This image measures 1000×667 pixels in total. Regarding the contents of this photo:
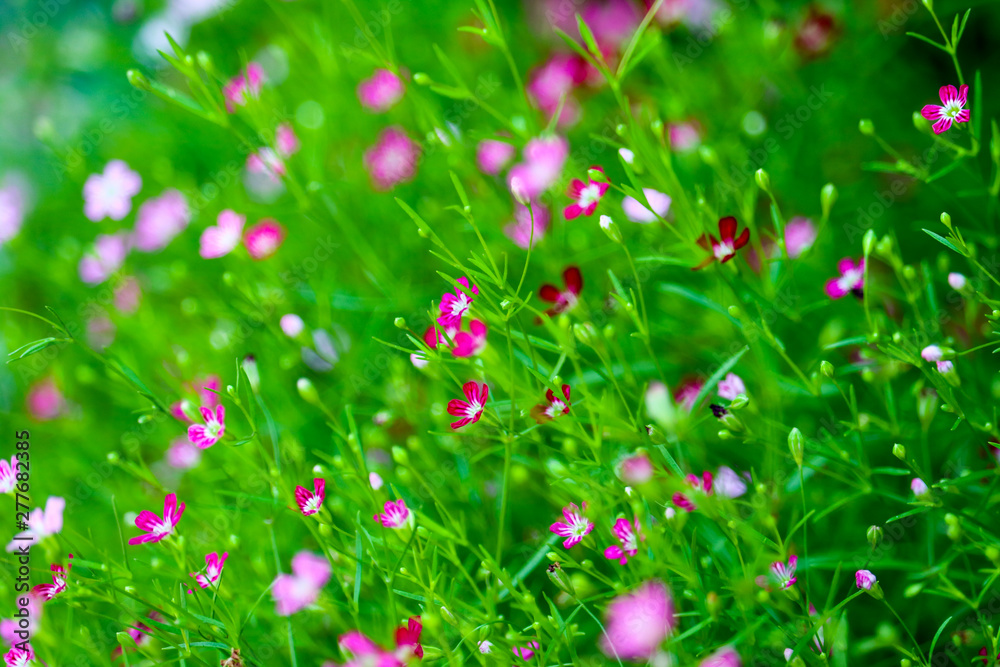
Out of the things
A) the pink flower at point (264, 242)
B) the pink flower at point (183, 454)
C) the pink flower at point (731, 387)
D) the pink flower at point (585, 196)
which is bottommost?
the pink flower at point (183, 454)

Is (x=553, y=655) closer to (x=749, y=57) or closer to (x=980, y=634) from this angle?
(x=980, y=634)

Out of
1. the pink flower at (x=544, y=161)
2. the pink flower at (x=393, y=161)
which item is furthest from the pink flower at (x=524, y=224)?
the pink flower at (x=393, y=161)

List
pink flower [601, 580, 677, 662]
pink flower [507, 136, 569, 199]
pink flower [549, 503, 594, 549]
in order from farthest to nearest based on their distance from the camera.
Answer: pink flower [507, 136, 569, 199] → pink flower [549, 503, 594, 549] → pink flower [601, 580, 677, 662]

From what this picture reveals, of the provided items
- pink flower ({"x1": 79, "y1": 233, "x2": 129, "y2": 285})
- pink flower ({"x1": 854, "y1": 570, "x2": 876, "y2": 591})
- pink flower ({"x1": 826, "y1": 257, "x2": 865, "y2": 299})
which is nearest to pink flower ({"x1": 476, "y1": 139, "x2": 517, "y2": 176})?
pink flower ({"x1": 826, "y1": 257, "x2": 865, "y2": 299})

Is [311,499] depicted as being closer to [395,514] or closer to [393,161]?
[395,514]

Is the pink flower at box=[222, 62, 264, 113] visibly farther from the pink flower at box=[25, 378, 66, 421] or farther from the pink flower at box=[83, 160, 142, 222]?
the pink flower at box=[25, 378, 66, 421]

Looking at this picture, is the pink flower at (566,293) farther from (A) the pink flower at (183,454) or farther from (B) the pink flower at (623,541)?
(A) the pink flower at (183,454)
